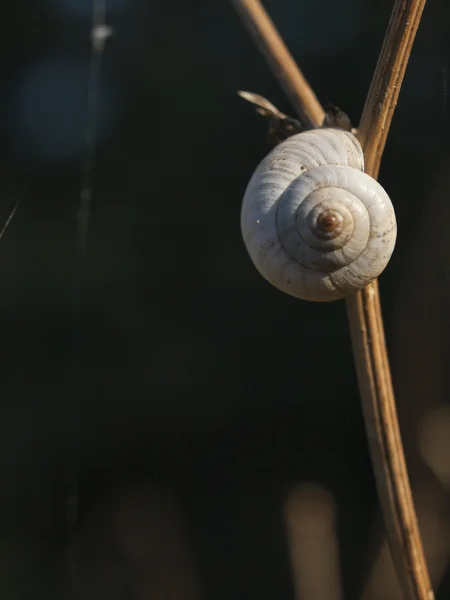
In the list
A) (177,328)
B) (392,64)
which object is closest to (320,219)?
(392,64)

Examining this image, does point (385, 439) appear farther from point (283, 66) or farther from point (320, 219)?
point (283, 66)

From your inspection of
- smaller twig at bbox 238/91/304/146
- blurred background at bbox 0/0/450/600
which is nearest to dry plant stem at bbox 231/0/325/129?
smaller twig at bbox 238/91/304/146

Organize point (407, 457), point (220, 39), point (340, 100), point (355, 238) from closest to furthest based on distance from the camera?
point (355, 238), point (407, 457), point (340, 100), point (220, 39)

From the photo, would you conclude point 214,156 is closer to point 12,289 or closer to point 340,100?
point 340,100

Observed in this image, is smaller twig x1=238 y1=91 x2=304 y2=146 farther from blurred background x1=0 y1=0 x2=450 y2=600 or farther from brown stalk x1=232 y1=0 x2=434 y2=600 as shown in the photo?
blurred background x1=0 y1=0 x2=450 y2=600

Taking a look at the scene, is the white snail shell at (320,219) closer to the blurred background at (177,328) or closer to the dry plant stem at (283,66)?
the dry plant stem at (283,66)

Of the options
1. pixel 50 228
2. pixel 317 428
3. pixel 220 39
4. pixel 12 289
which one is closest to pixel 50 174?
pixel 50 228
